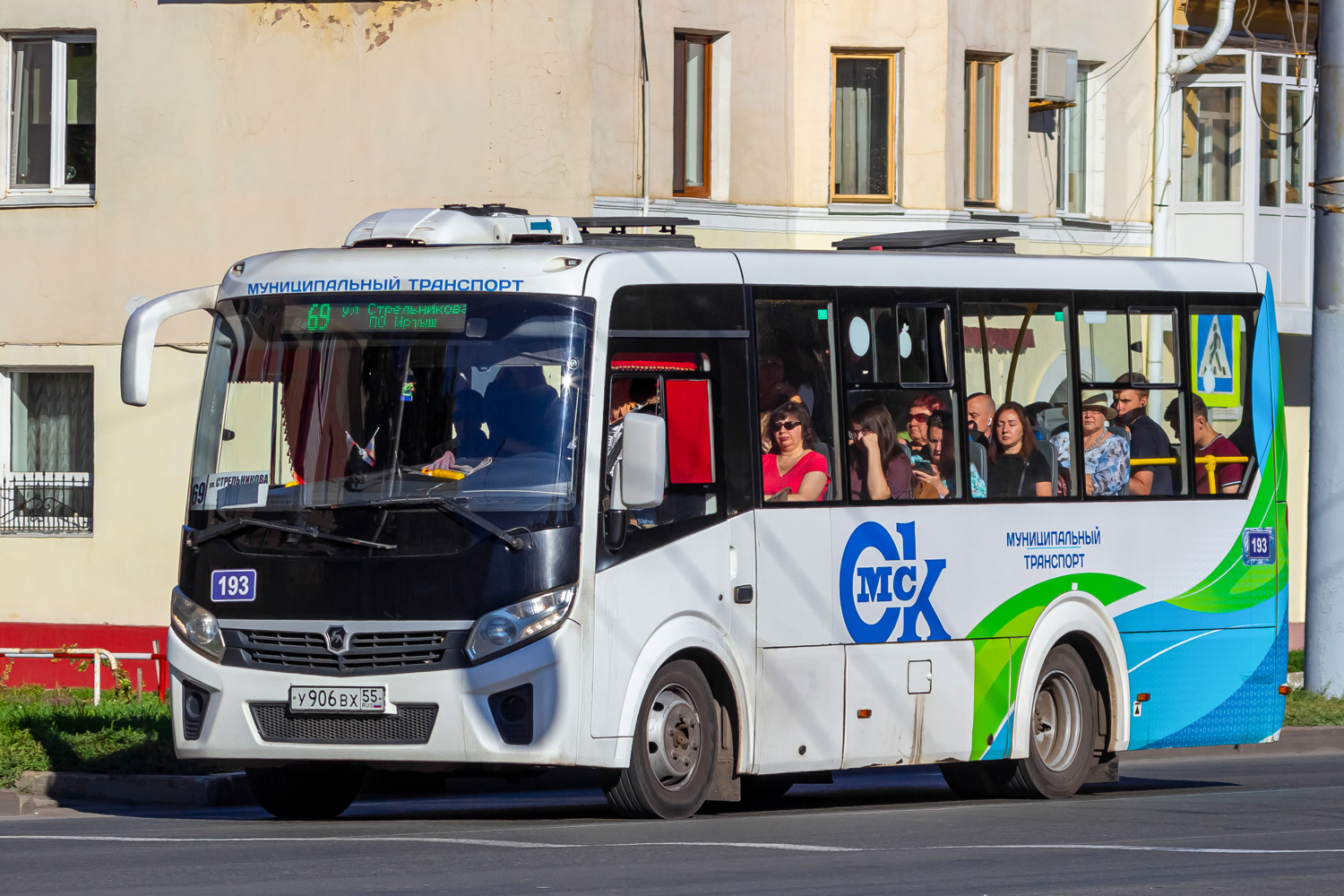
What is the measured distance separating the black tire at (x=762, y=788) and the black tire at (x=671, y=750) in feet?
7.05

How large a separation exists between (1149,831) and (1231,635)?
10.5 feet

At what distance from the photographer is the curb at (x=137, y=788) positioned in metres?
13.2

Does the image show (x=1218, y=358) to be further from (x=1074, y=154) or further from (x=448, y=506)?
(x=1074, y=154)

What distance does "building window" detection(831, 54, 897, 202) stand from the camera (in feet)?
79.6

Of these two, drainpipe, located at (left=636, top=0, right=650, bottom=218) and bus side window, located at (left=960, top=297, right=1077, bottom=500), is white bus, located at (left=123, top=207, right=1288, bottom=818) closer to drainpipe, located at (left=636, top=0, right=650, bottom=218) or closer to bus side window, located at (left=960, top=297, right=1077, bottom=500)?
bus side window, located at (left=960, top=297, right=1077, bottom=500)

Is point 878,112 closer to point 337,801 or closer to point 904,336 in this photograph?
point 904,336

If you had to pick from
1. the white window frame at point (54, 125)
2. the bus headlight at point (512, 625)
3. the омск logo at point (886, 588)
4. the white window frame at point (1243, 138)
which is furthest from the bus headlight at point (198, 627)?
the white window frame at point (1243, 138)

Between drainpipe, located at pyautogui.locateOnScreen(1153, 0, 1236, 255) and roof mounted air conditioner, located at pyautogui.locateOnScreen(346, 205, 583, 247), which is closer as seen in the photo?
roof mounted air conditioner, located at pyautogui.locateOnScreen(346, 205, 583, 247)

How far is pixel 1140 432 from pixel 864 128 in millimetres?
11245

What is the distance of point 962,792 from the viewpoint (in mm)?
13680

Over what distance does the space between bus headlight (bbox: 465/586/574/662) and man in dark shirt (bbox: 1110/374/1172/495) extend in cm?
439

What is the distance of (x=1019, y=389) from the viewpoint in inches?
512

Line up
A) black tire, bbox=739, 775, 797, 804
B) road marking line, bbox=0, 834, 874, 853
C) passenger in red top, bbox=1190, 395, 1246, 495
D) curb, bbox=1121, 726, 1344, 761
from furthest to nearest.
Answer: curb, bbox=1121, 726, 1344, 761, passenger in red top, bbox=1190, 395, 1246, 495, black tire, bbox=739, 775, 797, 804, road marking line, bbox=0, 834, 874, 853

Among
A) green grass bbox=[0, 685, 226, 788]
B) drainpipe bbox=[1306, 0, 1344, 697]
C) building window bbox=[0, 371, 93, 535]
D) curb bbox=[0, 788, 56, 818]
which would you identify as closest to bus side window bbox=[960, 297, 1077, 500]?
green grass bbox=[0, 685, 226, 788]
